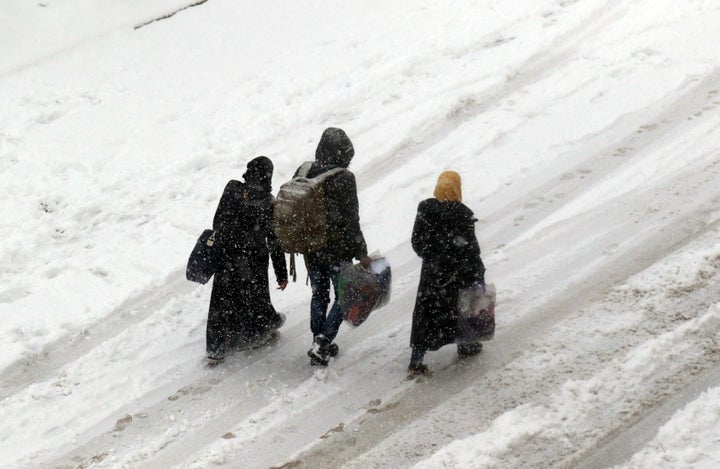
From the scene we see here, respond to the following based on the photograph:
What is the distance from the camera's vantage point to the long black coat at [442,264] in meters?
5.80

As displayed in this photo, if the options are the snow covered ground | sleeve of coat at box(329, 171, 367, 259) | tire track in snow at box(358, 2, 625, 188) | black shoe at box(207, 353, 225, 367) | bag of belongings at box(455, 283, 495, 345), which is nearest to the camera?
the snow covered ground

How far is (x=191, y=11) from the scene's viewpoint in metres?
14.8

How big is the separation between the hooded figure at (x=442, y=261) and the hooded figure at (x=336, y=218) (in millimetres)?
515

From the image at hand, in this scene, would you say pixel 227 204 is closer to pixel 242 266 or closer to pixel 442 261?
pixel 242 266

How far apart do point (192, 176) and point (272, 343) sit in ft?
12.6

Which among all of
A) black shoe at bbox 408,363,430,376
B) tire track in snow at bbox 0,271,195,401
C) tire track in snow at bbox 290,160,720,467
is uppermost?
tire track in snow at bbox 0,271,195,401

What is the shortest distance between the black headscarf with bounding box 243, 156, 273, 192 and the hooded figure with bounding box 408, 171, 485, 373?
52.0 inches

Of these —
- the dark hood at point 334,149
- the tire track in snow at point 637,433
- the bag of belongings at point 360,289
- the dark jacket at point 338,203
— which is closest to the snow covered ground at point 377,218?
the tire track in snow at point 637,433

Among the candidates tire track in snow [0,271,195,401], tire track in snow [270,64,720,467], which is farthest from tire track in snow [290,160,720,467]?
tire track in snow [0,271,195,401]

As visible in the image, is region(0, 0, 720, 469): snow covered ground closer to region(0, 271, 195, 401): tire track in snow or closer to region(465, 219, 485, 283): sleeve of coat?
region(0, 271, 195, 401): tire track in snow

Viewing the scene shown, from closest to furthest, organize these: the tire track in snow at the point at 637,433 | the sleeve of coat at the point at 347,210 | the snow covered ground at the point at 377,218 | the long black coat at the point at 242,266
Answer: the tire track in snow at the point at 637,433, the snow covered ground at the point at 377,218, the sleeve of coat at the point at 347,210, the long black coat at the point at 242,266

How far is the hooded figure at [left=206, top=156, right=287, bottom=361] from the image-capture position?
6.50 meters

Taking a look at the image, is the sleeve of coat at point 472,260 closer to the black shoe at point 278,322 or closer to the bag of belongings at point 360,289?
the bag of belongings at point 360,289


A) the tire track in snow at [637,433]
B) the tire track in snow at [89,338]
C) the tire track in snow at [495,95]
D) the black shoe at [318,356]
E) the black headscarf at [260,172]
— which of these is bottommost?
the tire track in snow at [637,433]
